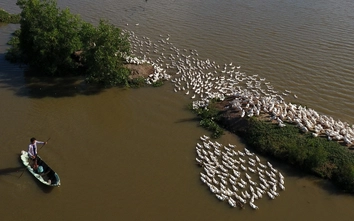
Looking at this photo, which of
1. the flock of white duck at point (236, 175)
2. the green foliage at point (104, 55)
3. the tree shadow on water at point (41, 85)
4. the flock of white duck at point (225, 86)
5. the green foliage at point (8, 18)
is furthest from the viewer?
the green foliage at point (8, 18)

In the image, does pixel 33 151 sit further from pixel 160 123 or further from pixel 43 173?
pixel 160 123

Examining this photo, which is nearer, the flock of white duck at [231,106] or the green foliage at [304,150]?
the flock of white duck at [231,106]

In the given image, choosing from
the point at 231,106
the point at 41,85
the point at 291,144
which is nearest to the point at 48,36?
the point at 41,85

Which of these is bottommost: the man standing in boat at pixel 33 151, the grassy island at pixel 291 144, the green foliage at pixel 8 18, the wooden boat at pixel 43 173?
the wooden boat at pixel 43 173

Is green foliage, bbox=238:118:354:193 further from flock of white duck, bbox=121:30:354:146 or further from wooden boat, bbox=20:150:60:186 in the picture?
wooden boat, bbox=20:150:60:186

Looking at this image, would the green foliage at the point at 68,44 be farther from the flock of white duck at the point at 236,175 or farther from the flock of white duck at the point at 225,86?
the flock of white duck at the point at 236,175

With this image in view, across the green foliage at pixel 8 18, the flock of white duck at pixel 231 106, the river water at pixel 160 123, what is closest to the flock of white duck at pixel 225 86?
the flock of white duck at pixel 231 106

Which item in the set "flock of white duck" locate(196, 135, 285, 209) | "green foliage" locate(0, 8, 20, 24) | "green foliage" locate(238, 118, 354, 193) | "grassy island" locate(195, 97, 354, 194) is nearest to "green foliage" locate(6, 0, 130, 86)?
"grassy island" locate(195, 97, 354, 194)
